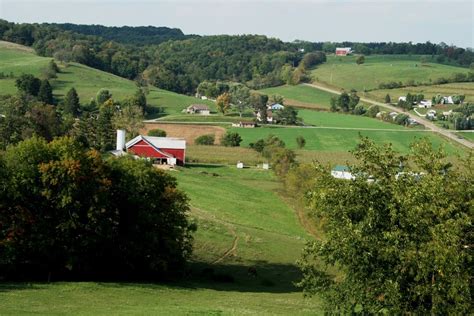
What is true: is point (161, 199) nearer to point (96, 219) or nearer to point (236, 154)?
point (96, 219)

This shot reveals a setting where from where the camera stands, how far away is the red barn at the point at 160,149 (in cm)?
8506

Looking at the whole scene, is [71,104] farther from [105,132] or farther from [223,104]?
[223,104]

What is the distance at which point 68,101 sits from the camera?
429ft

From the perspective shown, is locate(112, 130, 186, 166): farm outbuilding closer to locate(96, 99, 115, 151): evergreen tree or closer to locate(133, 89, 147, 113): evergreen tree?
locate(96, 99, 115, 151): evergreen tree

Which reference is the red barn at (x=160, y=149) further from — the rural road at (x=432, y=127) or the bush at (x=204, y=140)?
the rural road at (x=432, y=127)

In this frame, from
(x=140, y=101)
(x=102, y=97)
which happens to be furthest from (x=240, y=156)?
(x=102, y=97)

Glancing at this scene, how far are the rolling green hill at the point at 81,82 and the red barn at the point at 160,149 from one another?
62.6 metres

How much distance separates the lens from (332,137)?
129375 mm

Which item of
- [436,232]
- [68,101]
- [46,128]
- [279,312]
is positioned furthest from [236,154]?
[436,232]

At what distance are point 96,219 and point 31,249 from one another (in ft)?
12.4

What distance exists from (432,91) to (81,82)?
312 feet

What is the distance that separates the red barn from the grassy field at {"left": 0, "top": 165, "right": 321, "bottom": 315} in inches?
180

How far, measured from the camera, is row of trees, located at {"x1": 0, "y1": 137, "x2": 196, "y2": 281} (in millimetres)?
36062

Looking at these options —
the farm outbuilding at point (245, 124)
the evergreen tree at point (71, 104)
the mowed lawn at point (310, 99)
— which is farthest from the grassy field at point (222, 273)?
the mowed lawn at point (310, 99)
